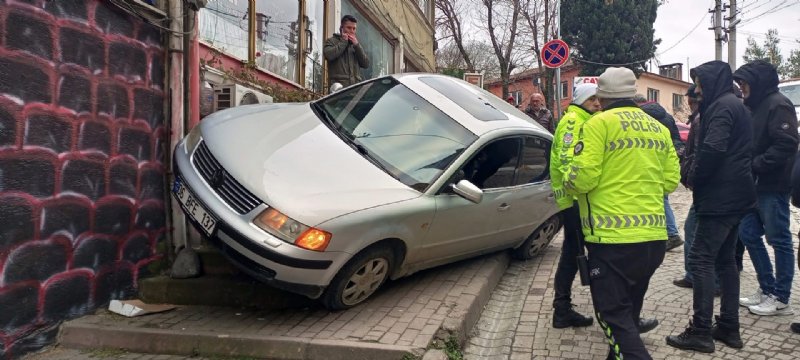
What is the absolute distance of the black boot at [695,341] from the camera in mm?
3495

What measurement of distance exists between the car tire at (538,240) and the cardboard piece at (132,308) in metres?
3.32

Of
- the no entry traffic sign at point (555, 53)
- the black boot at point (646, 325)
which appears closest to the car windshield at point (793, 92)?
the no entry traffic sign at point (555, 53)

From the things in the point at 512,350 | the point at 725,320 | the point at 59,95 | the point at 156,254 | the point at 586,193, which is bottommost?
the point at 512,350

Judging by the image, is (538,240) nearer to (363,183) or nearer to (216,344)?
(363,183)

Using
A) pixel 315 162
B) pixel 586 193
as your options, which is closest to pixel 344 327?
pixel 315 162

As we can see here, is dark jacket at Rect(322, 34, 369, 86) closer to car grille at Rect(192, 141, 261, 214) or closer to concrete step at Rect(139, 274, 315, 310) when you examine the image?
car grille at Rect(192, 141, 261, 214)

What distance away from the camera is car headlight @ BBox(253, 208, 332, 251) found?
3318 millimetres

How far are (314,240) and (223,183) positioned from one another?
30.9 inches

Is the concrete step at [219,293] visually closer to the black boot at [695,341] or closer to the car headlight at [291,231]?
the car headlight at [291,231]

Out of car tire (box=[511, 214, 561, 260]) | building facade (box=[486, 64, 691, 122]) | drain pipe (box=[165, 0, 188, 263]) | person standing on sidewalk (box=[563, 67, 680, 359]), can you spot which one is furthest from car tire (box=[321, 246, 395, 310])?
building facade (box=[486, 64, 691, 122])

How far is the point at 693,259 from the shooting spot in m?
3.59

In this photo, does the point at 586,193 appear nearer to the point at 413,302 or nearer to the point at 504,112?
the point at 413,302

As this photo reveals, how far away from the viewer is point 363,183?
3768 mm

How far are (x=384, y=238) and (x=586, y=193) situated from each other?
4.44 ft
